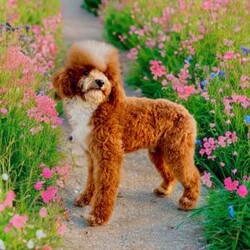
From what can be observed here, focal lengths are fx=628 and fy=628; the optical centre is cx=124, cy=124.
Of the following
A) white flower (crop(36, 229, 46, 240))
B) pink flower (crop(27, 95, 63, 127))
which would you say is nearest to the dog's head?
pink flower (crop(27, 95, 63, 127))

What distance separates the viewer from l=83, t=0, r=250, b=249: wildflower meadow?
4500 mm

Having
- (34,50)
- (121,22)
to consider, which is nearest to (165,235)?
(34,50)

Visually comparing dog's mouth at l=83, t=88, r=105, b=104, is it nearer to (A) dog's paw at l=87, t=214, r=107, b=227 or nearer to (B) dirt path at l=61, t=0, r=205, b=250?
(A) dog's paw at l=87, t=214, r=107, b=227

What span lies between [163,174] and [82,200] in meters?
0.76

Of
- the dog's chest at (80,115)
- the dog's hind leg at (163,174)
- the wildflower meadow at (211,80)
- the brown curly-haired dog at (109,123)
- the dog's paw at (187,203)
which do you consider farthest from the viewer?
the dog's hind leg at (163,174)

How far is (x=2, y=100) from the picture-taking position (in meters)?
5.05

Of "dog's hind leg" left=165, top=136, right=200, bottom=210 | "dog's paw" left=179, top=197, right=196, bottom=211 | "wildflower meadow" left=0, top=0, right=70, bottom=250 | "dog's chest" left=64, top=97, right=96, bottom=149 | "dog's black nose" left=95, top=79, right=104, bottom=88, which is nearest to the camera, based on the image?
"wildflower meadow" left=0, top=0, right=70, bottom=250

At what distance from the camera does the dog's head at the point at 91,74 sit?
4.67 meters

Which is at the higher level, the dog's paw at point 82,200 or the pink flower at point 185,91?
the pink flower at point 185,91

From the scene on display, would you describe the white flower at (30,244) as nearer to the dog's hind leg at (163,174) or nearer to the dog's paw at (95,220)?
the dog's paw at (95,220)

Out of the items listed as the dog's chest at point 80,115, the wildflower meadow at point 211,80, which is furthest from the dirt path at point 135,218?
the dog's chest at point 80,115

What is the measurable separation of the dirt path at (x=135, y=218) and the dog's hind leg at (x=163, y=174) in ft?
0.23

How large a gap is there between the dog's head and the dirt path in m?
1.02

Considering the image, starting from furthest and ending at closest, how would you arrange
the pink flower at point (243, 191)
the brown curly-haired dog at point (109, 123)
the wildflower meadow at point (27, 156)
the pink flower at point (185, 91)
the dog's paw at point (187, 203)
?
1. the pink flower at point (185, 91)
2. the dog's paw at point (187, 203)
3. the brown curly-haired dog at point (109, 123)
4. the pink flower at point (243, 191)
5. the wildflower meadow at point (27, 156)
